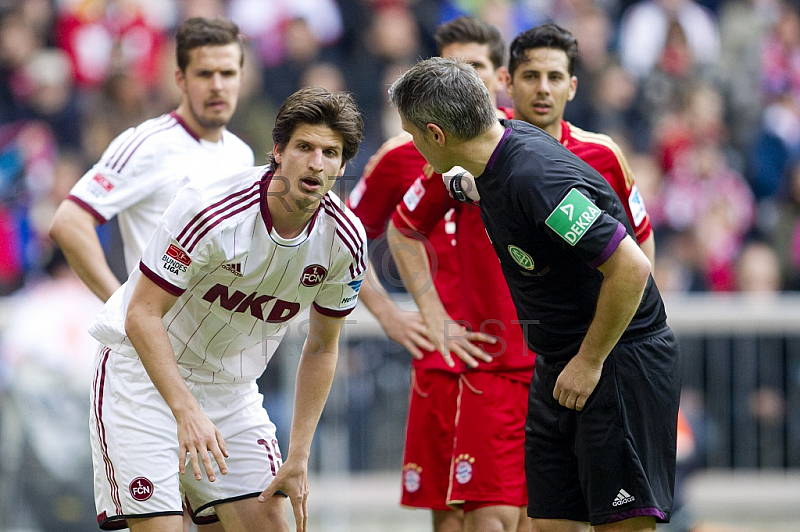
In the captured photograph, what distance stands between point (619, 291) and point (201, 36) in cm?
282

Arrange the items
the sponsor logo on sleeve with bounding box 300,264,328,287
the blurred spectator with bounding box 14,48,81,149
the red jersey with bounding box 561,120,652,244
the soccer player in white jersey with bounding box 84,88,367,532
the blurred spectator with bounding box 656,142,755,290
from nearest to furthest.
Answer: the soccer player in white jersey with bounding box 84,88,367,532
the sponsor logo on sleeve with bounding box 300,264,328,287
the red jersey with bounding box 561,120,652,244
the blurred spectator with bounding box 656,142,755,290
the blurred spectator with bounding box 14,48,81,149

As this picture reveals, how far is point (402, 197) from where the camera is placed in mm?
5680

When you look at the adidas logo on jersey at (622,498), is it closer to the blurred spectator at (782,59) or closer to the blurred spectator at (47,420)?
the blurred spectator at (47,420)

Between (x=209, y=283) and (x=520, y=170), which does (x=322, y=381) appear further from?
(x=520, y=170)

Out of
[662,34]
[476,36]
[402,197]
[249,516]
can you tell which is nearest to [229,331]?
[249,516]

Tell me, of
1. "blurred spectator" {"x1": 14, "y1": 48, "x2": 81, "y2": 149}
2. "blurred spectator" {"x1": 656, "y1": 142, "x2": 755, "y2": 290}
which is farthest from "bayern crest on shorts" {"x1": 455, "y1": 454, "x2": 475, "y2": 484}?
"blurred spectator" {"x1": 14, "y1": 48, "x2": 81, "y2": 149}

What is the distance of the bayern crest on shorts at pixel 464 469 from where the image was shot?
17.0ft

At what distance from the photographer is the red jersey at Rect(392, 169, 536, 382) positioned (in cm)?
523

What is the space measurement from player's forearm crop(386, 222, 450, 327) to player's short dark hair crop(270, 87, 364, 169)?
1.35 meters

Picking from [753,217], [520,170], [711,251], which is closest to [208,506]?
[520,170]

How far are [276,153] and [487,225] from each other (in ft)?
2.81

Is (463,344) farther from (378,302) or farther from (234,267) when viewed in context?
(234,267)

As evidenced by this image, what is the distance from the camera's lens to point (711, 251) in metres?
10.0

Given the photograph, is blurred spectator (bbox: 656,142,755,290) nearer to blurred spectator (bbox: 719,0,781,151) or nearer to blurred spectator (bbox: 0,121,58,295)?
blurred spectator (bbox: 719,0,781,151)
